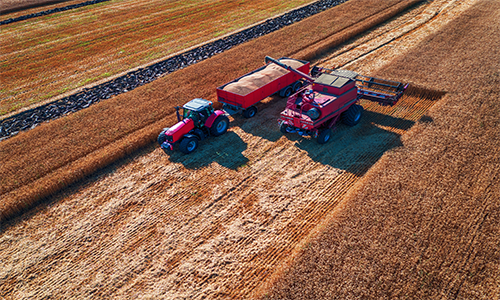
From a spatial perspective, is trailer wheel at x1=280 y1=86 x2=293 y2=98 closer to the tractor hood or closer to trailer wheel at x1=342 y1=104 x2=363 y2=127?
trailer wheel at x1=342 y1=104 x2=363 y2=127

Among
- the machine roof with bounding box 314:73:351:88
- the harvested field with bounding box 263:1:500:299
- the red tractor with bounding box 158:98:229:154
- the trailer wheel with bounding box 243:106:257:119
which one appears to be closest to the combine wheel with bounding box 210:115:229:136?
the red tractor with bounding box 158:98:229:154

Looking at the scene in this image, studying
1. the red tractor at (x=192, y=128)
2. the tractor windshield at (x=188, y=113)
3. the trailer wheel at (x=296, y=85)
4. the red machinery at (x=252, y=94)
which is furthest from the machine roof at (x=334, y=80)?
the tractor windshield at (x=188, y=113)

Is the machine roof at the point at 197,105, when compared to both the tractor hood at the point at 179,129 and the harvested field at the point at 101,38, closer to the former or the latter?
the tractor hood at the point at 179,129

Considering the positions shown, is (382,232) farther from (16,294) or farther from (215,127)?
(16,294)

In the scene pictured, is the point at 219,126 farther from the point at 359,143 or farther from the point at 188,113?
the point at 359,143

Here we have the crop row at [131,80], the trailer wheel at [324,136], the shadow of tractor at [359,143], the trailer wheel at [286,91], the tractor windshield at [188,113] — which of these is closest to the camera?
the shadow of tractor at [359,143]

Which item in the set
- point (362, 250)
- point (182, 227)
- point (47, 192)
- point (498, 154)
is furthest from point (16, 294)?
point (498, 154)

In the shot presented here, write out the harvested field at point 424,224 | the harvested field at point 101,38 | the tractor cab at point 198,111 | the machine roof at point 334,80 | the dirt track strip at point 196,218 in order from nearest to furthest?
the harvested field at point 424,224 → the dirt track strip at point 196,218 → the tractor cab at point 198,111 → the machine roof at point 334,80 → the harvested field at point 101,38
